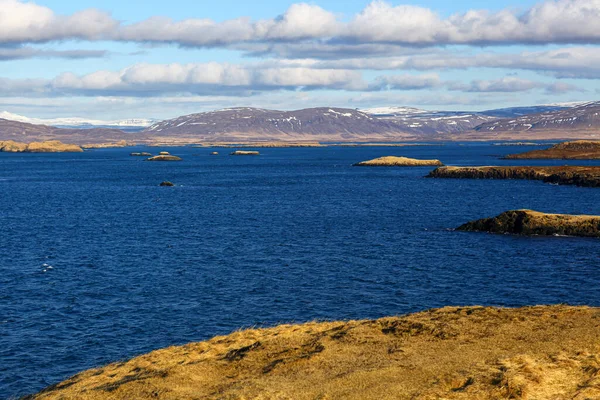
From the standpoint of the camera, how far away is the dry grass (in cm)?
2222

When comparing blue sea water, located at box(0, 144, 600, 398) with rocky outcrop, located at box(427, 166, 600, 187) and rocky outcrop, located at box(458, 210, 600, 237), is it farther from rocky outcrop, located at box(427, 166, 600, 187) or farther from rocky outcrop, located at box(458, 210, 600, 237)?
rocky outcrop, located at box(427, 166, 600, 187)

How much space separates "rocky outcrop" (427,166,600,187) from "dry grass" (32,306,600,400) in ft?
382

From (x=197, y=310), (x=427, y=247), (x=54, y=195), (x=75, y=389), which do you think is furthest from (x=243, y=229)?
(x=54, y=195)

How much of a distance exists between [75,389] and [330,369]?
31.7 ft

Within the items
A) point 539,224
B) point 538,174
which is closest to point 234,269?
point 539,224

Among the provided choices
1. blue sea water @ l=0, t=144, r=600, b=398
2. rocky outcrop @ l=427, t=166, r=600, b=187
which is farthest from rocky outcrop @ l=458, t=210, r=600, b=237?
rocky outcrop @ l=427, t=166, r=600, b=187

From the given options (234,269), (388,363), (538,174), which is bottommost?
(538,174)

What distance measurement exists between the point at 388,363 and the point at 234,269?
1271 inches

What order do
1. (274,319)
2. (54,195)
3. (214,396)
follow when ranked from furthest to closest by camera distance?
(54,195) < (274,319) < (214,396)

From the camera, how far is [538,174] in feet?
531

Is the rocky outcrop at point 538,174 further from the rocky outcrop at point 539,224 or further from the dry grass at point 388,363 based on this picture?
the dry grass at point 388,363

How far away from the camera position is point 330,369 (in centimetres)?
2481

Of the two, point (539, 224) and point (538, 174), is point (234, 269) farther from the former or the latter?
point (538, 174)

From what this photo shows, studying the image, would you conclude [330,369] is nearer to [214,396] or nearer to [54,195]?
[214,396]
